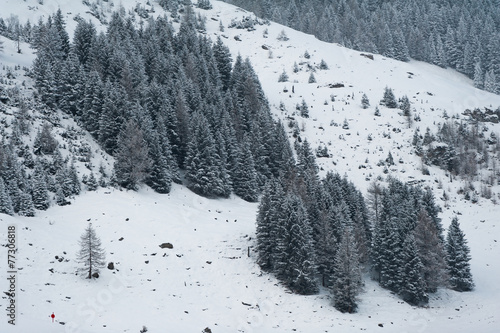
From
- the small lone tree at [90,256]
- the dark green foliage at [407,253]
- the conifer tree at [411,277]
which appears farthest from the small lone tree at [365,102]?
the small lone tree at [90,256]

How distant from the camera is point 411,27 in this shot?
134875 mm

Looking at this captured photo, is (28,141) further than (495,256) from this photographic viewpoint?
No

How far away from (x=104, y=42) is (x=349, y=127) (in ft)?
146

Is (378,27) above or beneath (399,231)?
above

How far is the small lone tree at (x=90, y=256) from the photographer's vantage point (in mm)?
30672

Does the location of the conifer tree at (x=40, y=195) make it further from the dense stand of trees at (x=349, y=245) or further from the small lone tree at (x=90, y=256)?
the dense stand of trees at (x=349, y=245)

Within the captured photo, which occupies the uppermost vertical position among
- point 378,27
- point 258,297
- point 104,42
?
point 378,27

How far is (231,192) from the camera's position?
5509 cm

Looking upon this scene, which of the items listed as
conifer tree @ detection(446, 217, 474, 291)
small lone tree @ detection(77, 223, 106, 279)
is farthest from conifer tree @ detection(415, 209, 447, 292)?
small lone tree @ detection(77, 223, 106, 279)

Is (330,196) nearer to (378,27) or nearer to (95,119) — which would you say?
(95,119)

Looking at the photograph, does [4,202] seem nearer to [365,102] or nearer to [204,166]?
[204,166]

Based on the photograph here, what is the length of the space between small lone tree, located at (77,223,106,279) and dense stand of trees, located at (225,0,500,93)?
10987 cm

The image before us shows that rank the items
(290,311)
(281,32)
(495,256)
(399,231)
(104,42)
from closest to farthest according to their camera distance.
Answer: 1. (290,311)
2. (399,231)
3. (495,256)
4. (104,42)
5. (281,32)

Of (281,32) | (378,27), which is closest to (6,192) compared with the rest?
(281,32)
